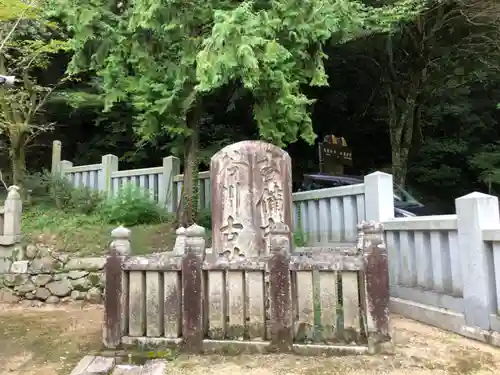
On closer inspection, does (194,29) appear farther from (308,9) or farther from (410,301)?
(410,301)

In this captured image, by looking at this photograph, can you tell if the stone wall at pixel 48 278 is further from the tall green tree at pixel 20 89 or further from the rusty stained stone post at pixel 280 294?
the rusty stained stone post at pixel 280 294

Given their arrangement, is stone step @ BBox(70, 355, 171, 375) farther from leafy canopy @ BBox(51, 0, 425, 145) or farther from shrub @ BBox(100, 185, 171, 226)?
shrub @ BBox(100, 185, 171, 226)

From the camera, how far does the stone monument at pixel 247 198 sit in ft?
16.8

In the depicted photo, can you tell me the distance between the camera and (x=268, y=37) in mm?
5754

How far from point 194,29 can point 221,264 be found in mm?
4314

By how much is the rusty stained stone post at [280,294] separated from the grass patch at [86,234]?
3351 millimetres

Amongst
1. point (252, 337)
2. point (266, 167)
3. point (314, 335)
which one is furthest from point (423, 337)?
point (266, 167)

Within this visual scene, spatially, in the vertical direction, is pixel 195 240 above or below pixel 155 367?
above

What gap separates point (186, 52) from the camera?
6.25 metres

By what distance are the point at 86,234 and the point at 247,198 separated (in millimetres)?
3462

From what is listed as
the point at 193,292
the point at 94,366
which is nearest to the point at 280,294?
the point at 193,292

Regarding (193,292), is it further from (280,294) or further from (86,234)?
(86,234)

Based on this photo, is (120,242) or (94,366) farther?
(120,242)

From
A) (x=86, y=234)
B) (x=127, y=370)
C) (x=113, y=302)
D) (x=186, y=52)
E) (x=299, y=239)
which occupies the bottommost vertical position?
(x=127, y=370)
